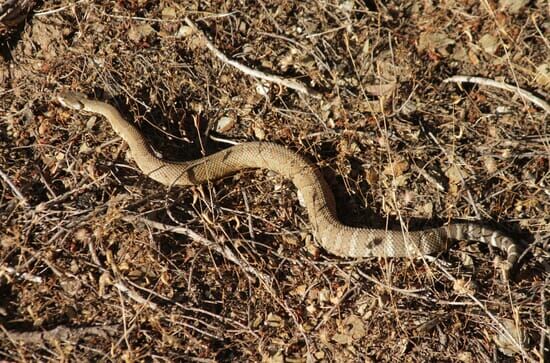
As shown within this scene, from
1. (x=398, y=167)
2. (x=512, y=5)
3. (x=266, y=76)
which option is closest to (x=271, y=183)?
(x=266, y=76)

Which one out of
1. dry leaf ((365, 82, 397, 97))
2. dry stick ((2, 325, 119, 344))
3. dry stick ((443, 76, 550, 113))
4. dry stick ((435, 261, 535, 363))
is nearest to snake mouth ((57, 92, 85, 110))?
dry stick ((2, 325, 119, 344))

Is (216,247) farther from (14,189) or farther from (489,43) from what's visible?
(489,43)

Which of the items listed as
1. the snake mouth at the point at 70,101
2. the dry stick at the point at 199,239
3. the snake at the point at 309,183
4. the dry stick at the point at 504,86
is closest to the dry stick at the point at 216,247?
the dry stick at the point at 199,239

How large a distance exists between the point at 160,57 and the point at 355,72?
7.62ft

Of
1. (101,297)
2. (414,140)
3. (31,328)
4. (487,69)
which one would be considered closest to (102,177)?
(101,297)

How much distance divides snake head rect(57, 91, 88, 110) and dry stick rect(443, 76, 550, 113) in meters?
4.18

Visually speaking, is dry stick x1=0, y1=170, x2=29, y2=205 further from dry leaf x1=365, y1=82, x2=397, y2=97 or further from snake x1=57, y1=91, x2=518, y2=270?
dry leaf x1=365, y1=82, x2=397, y2=97

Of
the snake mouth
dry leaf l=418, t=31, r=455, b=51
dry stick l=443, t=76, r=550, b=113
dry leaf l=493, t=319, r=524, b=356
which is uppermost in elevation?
the snake mouth

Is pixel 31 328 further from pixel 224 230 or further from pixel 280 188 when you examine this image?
pixel 280 188

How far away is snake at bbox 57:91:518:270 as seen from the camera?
4852mm

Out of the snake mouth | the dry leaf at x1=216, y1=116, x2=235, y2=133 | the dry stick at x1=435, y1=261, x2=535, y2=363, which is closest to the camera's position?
the dry stick at x1=435, y1=261, x2=535, y2=363

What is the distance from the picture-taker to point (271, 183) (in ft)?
17.9

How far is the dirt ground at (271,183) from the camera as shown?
4648 mm

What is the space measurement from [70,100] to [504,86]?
4862 mm
